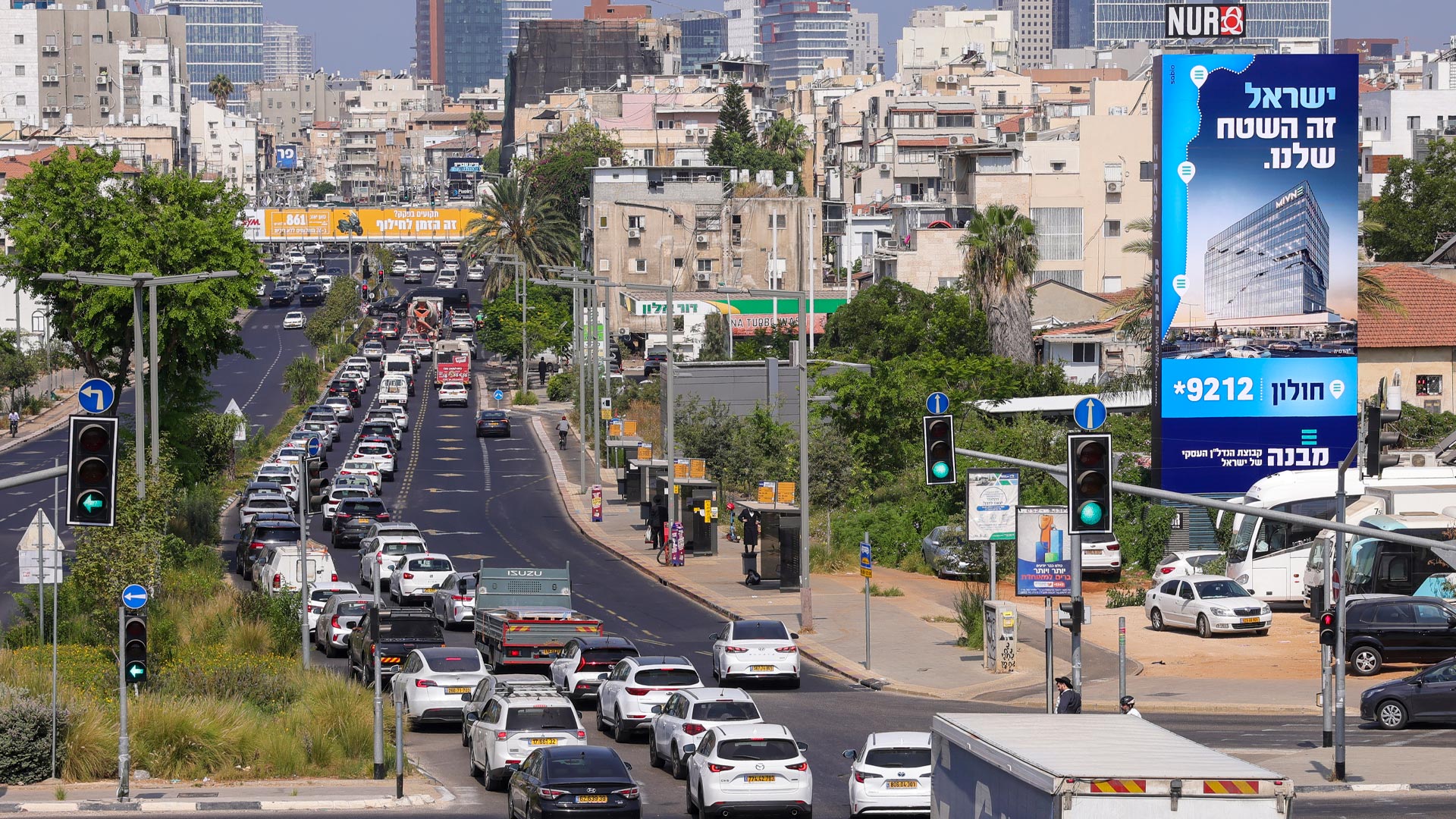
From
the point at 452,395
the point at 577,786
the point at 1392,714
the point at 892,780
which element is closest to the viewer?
the point at 577,786

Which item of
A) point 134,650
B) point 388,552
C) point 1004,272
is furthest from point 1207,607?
point 1004,272

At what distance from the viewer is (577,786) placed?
22453 millimetres

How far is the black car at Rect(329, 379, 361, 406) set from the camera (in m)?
99.4

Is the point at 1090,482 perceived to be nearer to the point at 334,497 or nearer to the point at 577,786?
the point at 577,786

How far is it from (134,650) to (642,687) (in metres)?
8.54

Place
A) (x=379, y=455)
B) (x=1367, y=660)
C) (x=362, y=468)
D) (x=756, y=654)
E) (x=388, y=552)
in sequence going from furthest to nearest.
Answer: (x=379, y=455)
(x=362, y=468)
(x=388, y=552)
(x=1367, y=660)
(x=756, y=654)

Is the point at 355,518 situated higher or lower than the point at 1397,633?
lower

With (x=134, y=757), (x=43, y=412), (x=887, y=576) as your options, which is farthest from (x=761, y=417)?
(x=43, y=412)

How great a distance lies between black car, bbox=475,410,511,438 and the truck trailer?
2979 inches

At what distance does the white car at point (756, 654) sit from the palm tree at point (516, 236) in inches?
3653

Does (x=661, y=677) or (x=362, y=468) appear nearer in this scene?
(x=661, y=677)

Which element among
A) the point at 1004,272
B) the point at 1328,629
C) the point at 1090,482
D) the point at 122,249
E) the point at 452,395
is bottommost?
the point at 452,395

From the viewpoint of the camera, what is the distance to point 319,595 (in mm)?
42750

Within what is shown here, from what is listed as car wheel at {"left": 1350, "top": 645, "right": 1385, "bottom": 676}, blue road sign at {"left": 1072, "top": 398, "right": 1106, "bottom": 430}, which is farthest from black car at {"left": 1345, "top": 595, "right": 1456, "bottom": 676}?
blue road sign at {"left": 1072, "top": 398, "right": 1106, "bottom": 430}
